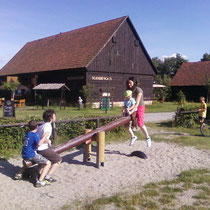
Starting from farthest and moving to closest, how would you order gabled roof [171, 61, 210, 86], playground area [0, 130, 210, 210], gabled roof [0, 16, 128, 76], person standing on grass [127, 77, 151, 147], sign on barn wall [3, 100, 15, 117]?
gabled roof [171, 61, 210, 86] → gabled roof [0, 16, 128, 76] → sign on barn wall [3, 100, 15, 117] → person standing on grass [127, 77, 151, 147] → playground area [0, 130, 210, 210]

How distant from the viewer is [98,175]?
18.9 feet

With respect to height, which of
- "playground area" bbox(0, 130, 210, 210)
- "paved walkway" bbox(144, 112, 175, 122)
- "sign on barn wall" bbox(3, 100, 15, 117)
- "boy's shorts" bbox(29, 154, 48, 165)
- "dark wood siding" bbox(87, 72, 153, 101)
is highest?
"dark wood siding" bbox(87, 72, 153, 101)

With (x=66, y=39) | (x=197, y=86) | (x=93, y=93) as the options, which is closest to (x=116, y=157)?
(x=93, y=93)

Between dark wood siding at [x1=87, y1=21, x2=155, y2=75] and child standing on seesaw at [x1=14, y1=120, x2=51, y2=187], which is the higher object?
dark wood siding at [x1=87, y1=21, x2=155, y2=75]

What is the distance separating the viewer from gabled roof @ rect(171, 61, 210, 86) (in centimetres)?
3600

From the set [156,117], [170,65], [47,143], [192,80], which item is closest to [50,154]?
[47,143]

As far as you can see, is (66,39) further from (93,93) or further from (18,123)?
(18,123)

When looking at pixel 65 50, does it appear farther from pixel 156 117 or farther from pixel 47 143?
pixel 47 143

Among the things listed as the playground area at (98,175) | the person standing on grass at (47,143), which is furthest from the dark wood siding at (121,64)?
the person standing on grass at (47,143)

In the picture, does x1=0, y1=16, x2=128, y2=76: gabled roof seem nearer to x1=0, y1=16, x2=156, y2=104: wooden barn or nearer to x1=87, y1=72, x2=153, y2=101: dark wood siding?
x1=0, y1=16, x2=156, y2=104: wooden barn

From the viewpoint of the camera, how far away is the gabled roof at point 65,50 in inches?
977

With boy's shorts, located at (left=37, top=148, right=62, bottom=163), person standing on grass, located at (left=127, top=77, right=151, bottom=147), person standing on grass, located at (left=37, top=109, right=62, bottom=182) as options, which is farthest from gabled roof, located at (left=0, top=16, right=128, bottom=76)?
boy's shorts, located at (left=37, top=148, right=62, bottom=163)

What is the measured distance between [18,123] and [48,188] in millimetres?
2708

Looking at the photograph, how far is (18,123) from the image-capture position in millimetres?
7141
